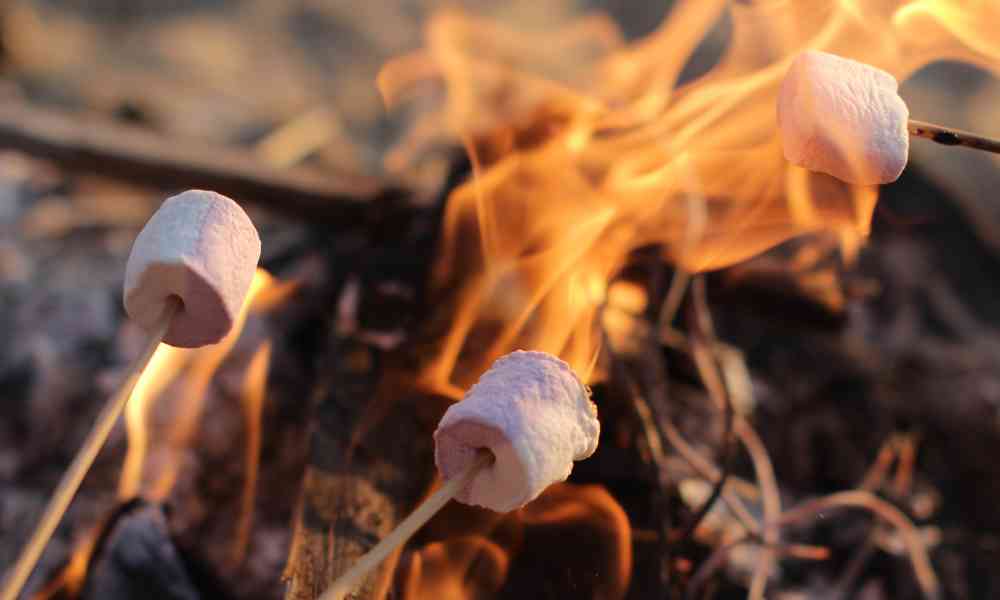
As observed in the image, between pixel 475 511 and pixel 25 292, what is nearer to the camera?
pixel 475 511

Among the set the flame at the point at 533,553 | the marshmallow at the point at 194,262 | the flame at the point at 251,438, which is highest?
the marshmallow at the point at 194,262

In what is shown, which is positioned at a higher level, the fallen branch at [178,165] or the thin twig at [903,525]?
the fallen branch at [178,165]

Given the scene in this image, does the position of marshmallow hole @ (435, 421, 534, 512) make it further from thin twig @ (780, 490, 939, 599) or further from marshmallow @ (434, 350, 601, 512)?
thin twig @ (780, 490, 939, 599)

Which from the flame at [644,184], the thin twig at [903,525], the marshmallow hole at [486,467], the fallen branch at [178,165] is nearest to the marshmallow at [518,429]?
the marshmallow hole at [486,467]

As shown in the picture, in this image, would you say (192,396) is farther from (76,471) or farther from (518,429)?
(518,429)

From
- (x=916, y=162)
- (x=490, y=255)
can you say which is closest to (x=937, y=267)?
(x=916, y=162)

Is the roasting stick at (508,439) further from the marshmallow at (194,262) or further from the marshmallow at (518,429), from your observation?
the marshmallow at (194,262)

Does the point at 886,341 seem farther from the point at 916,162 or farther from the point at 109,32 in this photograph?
the point at 109,32

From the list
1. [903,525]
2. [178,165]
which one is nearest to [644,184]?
[903,525]

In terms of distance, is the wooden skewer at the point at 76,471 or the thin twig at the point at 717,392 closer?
the wooden skewer at the point at 76,471
